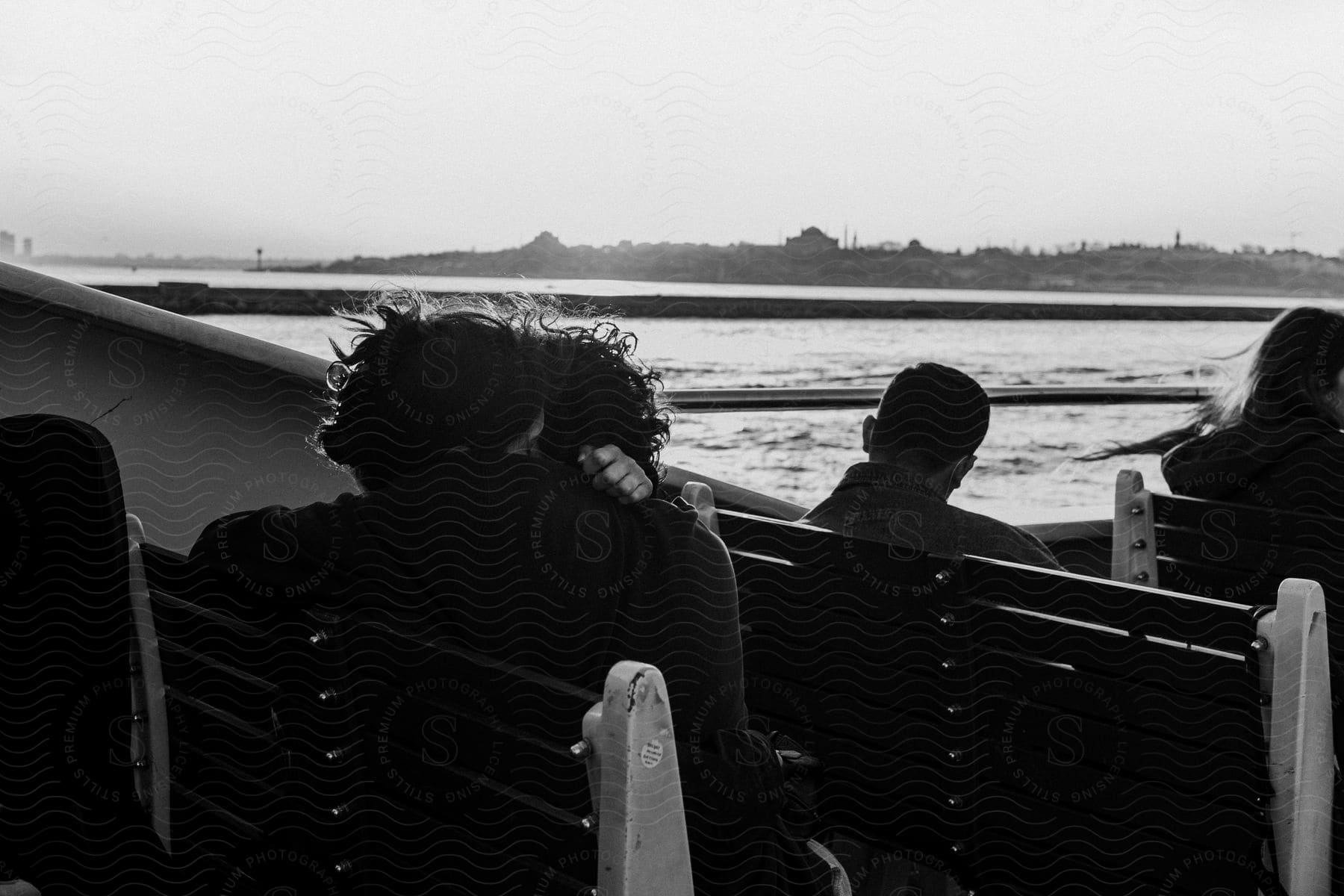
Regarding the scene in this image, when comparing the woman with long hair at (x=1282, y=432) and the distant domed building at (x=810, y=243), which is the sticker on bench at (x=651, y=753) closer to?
the distant domed building at (x=810, y=243)

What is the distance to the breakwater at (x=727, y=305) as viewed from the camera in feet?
6.09

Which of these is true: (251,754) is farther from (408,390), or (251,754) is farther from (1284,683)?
(1284,683)

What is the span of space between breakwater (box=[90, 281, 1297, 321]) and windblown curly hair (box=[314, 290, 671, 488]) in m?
0.13

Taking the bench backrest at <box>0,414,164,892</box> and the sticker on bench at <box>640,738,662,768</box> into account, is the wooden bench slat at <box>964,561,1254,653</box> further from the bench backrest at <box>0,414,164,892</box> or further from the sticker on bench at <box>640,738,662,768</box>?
the bench backrest at <box>0,414,164,892</box>

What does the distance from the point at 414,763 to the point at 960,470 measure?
3.03 ft

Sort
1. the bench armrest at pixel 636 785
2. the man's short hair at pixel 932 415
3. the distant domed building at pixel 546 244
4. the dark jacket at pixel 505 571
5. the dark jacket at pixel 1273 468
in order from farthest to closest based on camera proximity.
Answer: the dark jacket at pixel 1273 468 → the man's short hair at pixel 932 415 → the distant domed building at pixel 546 244 → the dark jacket at pixel 505 571 → the bench armrest at pixel 636 785

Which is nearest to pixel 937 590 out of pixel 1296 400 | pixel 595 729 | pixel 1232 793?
pixel 1232 793

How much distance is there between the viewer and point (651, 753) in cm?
70

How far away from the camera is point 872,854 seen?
138 centimetres

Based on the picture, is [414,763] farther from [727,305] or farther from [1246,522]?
[727,305]

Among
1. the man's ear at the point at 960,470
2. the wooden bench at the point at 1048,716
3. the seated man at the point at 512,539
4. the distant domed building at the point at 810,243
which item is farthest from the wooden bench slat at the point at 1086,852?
the distant domed building at the point at 810,243

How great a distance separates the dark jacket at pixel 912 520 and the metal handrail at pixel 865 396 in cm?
62

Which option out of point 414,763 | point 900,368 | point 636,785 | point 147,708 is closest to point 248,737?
point 147,708

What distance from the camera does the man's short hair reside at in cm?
148
